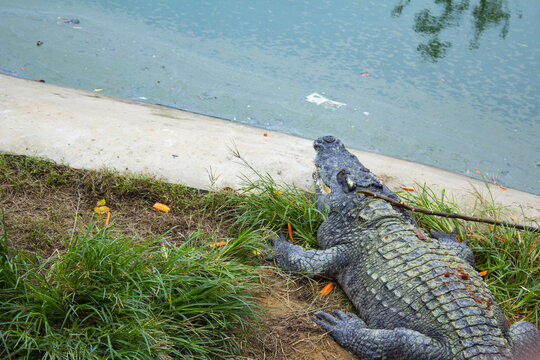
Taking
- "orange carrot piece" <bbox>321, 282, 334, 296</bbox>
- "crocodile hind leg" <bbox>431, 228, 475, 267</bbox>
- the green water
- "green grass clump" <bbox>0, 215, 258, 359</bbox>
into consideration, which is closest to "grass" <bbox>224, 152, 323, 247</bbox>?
"orange carrot piece" <bbox>321, 282, 334, 296</bbox>

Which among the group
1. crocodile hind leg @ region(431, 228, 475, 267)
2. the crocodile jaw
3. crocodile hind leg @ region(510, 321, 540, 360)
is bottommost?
crocodile hind leg @ region(510, 321, 540, 360)

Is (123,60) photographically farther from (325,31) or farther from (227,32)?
(325,31)

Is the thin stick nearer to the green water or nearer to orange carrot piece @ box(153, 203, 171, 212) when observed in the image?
orange carrot piece @ box(153, 203, 171, 212)

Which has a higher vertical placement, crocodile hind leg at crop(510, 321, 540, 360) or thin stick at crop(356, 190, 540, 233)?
thin stick at crop(356, 190, 540, 233)

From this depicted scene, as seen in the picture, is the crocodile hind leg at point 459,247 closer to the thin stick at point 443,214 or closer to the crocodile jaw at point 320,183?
the thin stick at point 443,214

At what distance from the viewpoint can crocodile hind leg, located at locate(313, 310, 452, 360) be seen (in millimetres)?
2428

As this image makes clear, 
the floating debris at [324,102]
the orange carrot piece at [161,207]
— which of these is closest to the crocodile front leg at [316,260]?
the orange carrot piece at [161,207]

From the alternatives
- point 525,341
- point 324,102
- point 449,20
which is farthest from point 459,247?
point 449,20

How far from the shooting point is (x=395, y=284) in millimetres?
2754

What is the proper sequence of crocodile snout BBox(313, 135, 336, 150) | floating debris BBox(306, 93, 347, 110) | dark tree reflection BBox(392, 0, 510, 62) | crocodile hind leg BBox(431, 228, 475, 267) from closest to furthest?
crocodile hind leg BBox(431, 228, 475, 267) → crocodile snout BBox(313, 135, 336, 150) → floating debris BBox(306, 93, 347, 110) → dark tree reflection BBox(392, 0, 510, 62)

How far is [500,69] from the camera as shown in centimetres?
655

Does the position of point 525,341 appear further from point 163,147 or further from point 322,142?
point 163,147

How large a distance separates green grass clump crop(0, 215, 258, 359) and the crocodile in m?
0.70

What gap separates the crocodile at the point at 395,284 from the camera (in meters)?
2.43
